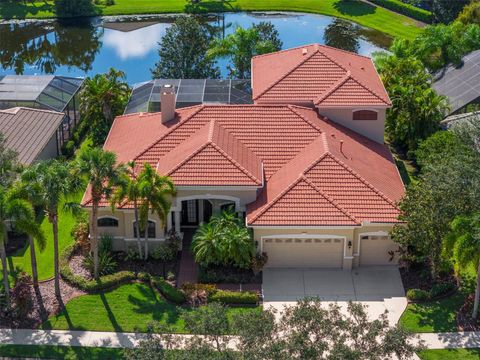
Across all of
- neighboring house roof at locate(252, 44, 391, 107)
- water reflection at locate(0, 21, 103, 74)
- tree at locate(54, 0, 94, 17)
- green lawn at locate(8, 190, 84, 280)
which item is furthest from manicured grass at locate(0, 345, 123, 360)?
tree at locate(54, 0, 94, 17)

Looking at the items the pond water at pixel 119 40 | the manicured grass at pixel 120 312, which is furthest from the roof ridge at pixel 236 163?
the pond water at pixel 119 40

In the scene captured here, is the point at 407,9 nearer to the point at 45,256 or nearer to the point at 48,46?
the point at 48,46

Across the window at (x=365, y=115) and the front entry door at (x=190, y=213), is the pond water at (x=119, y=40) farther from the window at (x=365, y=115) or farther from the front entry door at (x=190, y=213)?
the front entry door at (x=190, y=213)

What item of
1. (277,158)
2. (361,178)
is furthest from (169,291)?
(361,178)

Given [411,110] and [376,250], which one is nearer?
[376,250]

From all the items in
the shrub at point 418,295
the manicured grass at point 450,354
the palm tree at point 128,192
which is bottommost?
the manicured grass at point 450,354

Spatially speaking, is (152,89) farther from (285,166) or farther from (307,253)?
(307,253)

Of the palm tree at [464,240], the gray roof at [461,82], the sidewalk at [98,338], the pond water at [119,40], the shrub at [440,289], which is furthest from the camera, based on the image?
the pond water at [119,40]
